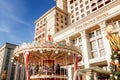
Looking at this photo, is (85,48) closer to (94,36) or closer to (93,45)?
(93,45)

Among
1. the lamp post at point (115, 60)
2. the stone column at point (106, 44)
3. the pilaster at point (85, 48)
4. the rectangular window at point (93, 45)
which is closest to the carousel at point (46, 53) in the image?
the lamp post at point (115, 60)

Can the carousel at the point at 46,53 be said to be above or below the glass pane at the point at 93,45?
below

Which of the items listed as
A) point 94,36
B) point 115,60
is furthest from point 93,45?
point 115,60

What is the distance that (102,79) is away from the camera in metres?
20.5

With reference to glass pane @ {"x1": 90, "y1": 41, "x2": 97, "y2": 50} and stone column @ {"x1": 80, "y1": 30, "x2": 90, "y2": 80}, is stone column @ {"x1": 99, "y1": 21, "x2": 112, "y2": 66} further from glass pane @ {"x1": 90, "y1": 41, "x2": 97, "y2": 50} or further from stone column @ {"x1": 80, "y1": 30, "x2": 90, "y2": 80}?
stone column @ {"x1": 80, "y1": 30, "x2": 90, "y2": 80}

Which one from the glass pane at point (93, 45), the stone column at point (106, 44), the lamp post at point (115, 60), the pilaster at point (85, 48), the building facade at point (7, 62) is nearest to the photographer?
the lamp post at point (115, 60)

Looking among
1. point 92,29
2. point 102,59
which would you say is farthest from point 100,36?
point 102,59

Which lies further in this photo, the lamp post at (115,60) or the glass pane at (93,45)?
the glass pane at (93,45)

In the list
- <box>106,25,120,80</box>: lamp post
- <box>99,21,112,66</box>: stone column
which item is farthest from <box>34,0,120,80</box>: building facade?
<box>106,25,120,80</box>: lamp post

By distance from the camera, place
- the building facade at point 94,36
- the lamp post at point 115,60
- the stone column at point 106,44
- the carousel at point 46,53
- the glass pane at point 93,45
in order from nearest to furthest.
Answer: the lamp post at point 115,60, the carousel at point 46,53, the stone column at point 106,44, the building facade at point 94,36, the glass pane at point 93,45

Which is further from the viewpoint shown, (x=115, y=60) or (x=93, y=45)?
(x=93, y=45)

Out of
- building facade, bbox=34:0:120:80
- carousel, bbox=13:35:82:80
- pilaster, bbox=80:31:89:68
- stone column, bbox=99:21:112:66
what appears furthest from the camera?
pilaster, bbox=80:31:89:68

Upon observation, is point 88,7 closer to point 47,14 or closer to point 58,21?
point 58,21

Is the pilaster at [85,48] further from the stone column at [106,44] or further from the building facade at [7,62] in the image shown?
the building facade at [7,62]
